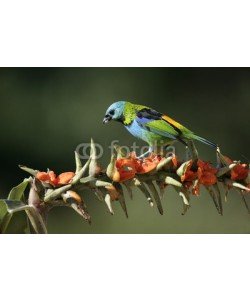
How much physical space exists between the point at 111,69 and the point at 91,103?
436 mm

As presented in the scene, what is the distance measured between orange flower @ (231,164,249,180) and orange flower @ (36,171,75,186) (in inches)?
13.5

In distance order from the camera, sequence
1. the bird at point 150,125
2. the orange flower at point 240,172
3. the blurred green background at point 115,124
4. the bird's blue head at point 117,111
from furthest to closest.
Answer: the blurred green background at point 115,124
the bird's blue head at point 117,111
the bird at point 150,125
the orange flower at point 240,172

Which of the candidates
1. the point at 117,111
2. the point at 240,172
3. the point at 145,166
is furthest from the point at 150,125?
the point at 145,166

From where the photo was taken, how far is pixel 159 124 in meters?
3.04

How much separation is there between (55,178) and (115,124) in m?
4.28

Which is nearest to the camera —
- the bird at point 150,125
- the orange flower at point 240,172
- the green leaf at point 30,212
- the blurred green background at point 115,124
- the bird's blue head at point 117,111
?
the green leaf at point 30,212

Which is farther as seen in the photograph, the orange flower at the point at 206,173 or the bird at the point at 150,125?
the bird at the point at 150,125

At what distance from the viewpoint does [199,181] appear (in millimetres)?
1133

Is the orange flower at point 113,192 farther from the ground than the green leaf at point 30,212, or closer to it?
farther from the ground

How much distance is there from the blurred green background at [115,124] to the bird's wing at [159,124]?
1842 millimetres

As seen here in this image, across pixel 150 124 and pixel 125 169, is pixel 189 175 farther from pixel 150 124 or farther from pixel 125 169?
pixel 150 124

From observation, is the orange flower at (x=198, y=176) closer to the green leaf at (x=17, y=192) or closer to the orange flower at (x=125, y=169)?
the orange flower at (x=125, y=169)

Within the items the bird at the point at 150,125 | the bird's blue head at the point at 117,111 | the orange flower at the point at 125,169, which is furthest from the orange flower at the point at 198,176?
the bird's blue head at the point at 117,111

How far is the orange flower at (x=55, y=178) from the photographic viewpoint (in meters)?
1.11
